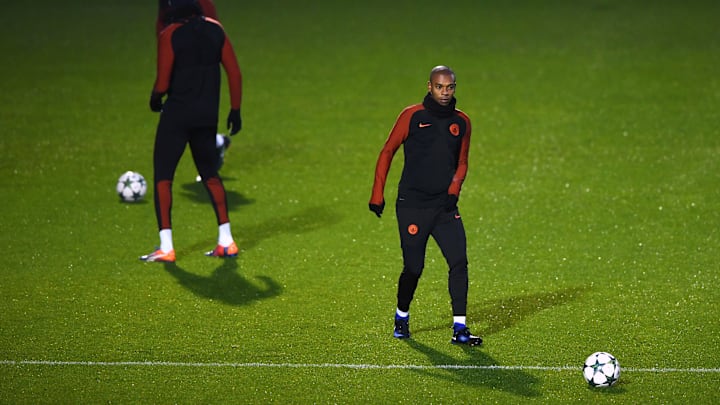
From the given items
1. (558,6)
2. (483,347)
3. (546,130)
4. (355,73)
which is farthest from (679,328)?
(558,6)

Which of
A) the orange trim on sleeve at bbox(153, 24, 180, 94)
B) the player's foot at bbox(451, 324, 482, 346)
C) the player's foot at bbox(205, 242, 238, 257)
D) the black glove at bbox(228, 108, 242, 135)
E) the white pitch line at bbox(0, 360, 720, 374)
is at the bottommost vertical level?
the white pitch line at bbox(0, 360, 720, 374)

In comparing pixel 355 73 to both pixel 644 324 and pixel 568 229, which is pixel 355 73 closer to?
pixel 568 229

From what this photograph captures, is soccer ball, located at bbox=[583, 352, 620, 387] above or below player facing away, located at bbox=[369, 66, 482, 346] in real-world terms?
below

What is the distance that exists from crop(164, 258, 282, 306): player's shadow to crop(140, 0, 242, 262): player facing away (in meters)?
0.43

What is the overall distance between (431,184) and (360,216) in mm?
4046

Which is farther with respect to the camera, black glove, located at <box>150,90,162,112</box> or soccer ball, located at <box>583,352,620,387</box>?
black glove, located at <box>150,90,162,112</box>

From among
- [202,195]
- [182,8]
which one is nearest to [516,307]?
[182,8]

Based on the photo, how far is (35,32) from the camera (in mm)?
21156

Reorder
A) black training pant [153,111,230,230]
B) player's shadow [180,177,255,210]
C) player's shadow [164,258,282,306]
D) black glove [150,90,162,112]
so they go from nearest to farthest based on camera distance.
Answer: player's shadow [164,258,282,306] < black glove [150,90,162,112] < black training pant [153,111,230,230] < player's shadow [180,177,255,210]

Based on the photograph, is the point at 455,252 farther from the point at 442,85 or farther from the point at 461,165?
the point at 442,85

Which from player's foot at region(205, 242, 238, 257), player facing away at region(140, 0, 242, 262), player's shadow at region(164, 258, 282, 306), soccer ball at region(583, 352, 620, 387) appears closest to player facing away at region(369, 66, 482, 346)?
soccer ball at region(583, 352, 620, 387)

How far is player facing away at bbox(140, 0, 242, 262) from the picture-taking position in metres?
10.6

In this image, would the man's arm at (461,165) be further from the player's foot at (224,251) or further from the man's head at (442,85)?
the player's foot at (224,251)

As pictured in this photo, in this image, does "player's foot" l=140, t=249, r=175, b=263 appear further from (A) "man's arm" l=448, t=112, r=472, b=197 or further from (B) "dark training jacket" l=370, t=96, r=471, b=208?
(A) "man's arm" l=448, t=112, r=472, b=197
